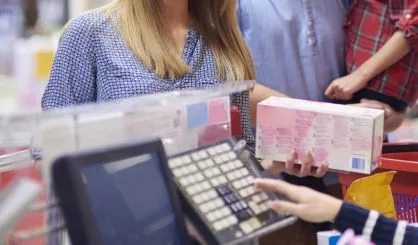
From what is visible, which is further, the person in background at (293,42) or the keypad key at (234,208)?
the person in background at (293,42)

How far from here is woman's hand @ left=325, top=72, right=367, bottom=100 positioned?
72.9 inches

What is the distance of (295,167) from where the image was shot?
3.92 feet

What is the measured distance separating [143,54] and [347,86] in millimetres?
677

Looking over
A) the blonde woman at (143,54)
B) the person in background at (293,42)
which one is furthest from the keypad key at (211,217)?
the person in background at (293,42)

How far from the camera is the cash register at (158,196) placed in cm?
77

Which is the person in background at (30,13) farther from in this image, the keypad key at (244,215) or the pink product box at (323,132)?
the keypad key at (244,215)

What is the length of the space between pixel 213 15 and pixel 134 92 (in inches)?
9.9

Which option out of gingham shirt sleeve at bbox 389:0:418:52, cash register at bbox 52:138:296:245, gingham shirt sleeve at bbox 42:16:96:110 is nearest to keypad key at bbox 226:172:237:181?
cash register at bbox 52:138:296:245

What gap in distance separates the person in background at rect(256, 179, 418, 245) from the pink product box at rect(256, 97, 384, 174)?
16cm

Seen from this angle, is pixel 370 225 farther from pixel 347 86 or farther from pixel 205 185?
pixel 347 86

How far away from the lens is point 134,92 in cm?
133

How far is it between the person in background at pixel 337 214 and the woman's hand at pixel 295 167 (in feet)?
0.63

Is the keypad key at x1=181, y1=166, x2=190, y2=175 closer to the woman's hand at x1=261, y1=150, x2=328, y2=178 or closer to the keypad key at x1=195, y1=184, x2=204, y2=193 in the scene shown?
the keypad key at x1=195, y1=184, x2=204, y2=193

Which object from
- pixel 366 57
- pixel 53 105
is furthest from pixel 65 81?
pixel 366 57
